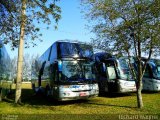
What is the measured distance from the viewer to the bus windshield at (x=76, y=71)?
57.4ft

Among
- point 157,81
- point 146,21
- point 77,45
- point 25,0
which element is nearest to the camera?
point 25,0

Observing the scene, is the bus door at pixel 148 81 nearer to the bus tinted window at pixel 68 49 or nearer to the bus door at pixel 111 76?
the bus door at pixel 111 76

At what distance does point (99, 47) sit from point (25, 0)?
4.53m

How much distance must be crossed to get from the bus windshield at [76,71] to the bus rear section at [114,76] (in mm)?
2989

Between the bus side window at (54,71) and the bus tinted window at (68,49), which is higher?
the bus tinted window at (68,49)

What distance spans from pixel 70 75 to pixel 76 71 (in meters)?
0.51

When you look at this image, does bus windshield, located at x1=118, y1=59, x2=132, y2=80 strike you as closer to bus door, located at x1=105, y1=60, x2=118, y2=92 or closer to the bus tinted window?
bus door, located at x1=105, y1=60, x2=118, y2=92

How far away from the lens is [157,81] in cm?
2380

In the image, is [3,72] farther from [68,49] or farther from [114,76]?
[114,76]

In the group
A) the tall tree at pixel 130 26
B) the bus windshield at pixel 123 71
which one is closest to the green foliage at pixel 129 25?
the tall tree at pixel 130 26

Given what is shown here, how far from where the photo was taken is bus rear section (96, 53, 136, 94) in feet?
69.4

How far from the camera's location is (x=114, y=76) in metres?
21.9

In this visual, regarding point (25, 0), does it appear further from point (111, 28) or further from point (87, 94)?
point (87, 94)

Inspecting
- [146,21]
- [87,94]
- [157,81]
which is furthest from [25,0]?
[157,81]
